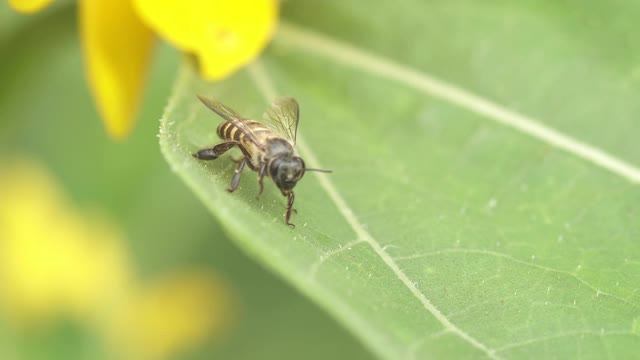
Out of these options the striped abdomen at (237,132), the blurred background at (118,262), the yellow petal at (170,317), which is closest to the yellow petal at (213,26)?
the striped abdomen at (237,132)

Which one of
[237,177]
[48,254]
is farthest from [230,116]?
[48,254]

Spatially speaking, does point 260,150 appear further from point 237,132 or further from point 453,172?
point 453,172

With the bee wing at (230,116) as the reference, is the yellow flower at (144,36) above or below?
above

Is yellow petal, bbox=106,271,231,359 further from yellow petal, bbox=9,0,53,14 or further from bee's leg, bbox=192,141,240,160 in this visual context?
yellow petal, bbox=9,0,53,14

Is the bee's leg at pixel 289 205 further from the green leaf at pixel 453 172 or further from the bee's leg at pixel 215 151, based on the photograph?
the bee's leg at pixel 215 151

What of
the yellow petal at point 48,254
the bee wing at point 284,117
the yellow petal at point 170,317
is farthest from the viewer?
the yellow petal at point 170,317
